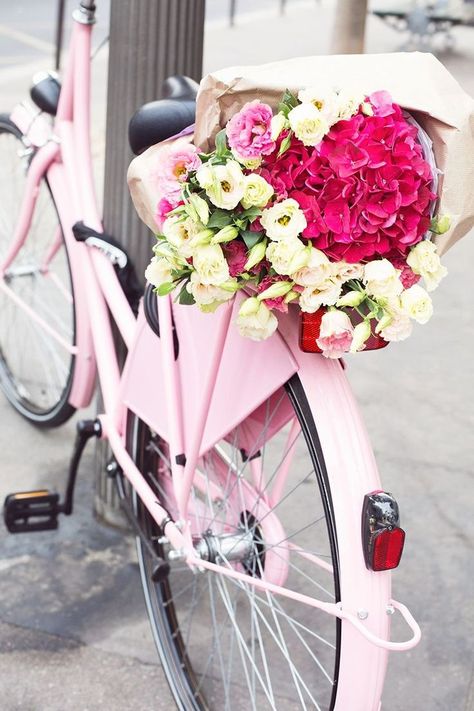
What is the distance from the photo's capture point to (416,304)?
1.82 metres

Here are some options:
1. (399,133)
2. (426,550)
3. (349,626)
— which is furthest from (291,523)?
(399,133)

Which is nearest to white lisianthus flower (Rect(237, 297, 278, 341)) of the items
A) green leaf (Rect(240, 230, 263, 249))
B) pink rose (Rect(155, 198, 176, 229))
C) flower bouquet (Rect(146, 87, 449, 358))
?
flower bouquet (Rect(146, 87, 449, 358))

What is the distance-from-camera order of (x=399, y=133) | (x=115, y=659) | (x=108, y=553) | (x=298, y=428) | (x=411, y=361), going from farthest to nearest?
(x=411, y=361) → (x=108, y=553) → (x=115, y=659) → (x=298, y=428) → (x=399, y=133)

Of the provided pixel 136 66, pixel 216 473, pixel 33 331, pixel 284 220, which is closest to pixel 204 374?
pixel 216 473

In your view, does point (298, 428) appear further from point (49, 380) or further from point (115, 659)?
point (49, 380)

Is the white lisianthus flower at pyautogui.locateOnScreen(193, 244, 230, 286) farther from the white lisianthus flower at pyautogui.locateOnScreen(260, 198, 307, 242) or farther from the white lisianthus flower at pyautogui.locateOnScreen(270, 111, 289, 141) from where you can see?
the white lisianthus flower at pyautogui.locateOnScreen(270, 111, 289, 141)

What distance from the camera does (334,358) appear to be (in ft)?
6.59

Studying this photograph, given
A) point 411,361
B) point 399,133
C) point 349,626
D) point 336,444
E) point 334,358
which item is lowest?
point 411,361

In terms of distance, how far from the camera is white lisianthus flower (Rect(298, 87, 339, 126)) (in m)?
1.76

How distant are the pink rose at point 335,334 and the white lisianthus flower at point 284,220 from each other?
6.3 inches

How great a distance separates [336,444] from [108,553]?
1.53 metres

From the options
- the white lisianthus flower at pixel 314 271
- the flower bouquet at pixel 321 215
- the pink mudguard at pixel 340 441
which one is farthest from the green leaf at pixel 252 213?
the pink mudguard at pixel 340 441

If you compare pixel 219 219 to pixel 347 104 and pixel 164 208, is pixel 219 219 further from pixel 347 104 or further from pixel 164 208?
pixel 347 104

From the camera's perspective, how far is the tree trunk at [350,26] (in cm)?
948
